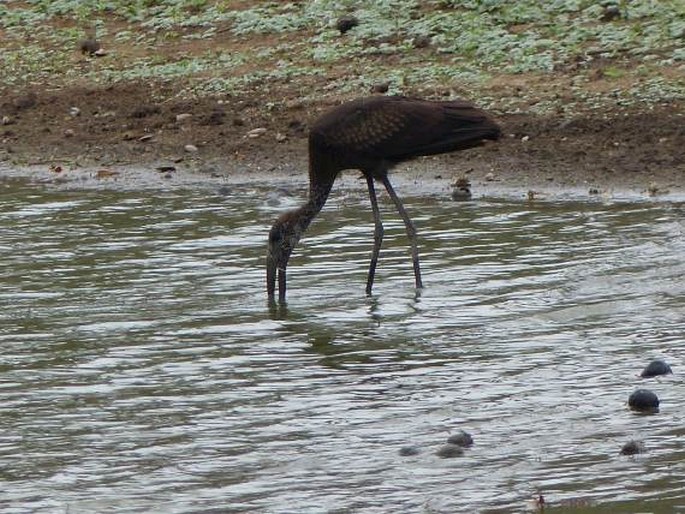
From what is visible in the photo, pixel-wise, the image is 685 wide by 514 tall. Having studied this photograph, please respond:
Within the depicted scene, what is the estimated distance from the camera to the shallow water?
599 cm

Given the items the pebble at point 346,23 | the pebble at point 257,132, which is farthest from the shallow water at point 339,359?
the pebble at point 346,23

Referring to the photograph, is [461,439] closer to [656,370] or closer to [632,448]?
[632,448]

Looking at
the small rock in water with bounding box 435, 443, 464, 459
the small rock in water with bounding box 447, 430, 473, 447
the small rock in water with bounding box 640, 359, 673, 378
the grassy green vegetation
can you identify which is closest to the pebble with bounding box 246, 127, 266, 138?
the grassy green vegetation

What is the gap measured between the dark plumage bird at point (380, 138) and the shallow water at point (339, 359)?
8.9 inches

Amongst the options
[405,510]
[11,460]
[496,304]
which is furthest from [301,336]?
[405,510]

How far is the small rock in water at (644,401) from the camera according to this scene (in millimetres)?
6611

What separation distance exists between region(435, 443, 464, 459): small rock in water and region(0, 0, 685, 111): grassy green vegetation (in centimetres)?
708

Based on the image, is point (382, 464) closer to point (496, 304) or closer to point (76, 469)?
point (76, 469)

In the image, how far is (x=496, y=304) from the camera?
8812 millimetres

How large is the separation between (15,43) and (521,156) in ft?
20.8

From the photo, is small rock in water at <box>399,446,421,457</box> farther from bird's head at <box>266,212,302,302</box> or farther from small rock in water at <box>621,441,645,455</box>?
bird's head at <box>266,212,302,302</box>

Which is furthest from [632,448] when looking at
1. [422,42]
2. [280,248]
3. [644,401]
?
[422,42]

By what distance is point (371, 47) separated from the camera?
14688 millimetres

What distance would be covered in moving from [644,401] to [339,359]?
1.83 m
